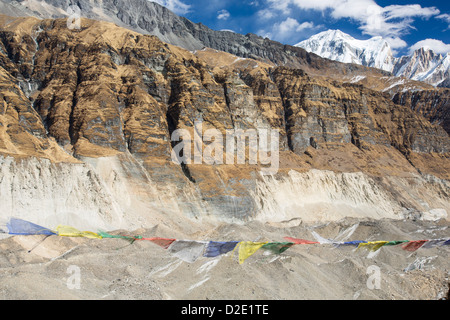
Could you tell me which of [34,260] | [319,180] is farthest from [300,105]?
[34,260]

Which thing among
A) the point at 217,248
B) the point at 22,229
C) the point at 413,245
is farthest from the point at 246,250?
the point at 413,245

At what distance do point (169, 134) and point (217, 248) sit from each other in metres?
38.9

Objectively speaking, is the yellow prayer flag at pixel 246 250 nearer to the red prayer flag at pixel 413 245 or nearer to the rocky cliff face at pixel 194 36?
the red prayer flag at pixel 413 245

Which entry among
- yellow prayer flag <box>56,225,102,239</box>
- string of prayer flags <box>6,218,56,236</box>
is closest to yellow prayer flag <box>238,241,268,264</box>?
yellow prayer flag <box>56,225,102,239</box>

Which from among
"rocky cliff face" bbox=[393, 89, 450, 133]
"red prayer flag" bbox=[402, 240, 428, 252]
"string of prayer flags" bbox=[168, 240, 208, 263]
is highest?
"rocky cliff face" bbox=[393, 89, 450, 133]

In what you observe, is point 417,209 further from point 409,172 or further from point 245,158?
point 245,158

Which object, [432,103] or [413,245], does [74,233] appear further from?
[432,103]

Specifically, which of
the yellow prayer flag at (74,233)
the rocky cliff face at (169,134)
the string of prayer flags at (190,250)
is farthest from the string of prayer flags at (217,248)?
the rocky cliff face at (169,134)

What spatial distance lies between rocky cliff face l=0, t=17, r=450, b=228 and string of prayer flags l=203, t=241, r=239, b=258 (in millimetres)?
21935

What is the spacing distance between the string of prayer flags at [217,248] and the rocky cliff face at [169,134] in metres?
21.9

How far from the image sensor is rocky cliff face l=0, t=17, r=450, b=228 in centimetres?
3903

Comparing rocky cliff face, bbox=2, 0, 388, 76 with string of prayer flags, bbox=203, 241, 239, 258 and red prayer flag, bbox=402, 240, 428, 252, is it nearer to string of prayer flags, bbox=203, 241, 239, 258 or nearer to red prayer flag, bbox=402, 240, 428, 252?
red prayer flag, bbox=402, 240, 428, 252

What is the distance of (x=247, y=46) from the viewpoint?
146m

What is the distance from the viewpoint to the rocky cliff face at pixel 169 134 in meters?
39.0
